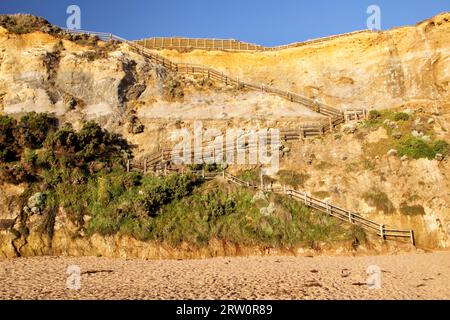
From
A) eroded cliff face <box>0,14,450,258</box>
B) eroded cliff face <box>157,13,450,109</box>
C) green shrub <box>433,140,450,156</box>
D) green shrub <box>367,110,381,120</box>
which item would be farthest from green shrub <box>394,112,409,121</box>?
eroded cliff face <box>157,13,450,109</box>

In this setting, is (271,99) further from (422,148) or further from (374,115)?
(422,148)

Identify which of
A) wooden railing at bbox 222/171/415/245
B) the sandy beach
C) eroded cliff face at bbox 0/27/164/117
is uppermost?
eroded cliff face at bbox 0/27/164/117

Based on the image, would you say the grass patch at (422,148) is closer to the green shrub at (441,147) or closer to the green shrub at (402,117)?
the green shrub at (441,147)

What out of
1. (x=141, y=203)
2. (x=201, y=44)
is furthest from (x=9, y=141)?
(x=201, y=44)

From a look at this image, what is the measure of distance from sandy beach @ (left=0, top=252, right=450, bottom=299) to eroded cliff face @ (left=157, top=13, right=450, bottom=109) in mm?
17472

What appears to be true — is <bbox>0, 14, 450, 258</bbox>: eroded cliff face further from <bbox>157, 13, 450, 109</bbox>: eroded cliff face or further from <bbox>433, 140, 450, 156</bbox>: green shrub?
<bbox>433, 140, 450, 156</bbox>: green shrub

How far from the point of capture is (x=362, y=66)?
36.6 meters

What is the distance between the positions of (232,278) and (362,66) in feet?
94.1

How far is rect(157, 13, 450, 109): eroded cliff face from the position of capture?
107 feet

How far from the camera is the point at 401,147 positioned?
2327 centimetres

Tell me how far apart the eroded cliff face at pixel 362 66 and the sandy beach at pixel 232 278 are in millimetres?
17472

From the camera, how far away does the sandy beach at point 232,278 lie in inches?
492
